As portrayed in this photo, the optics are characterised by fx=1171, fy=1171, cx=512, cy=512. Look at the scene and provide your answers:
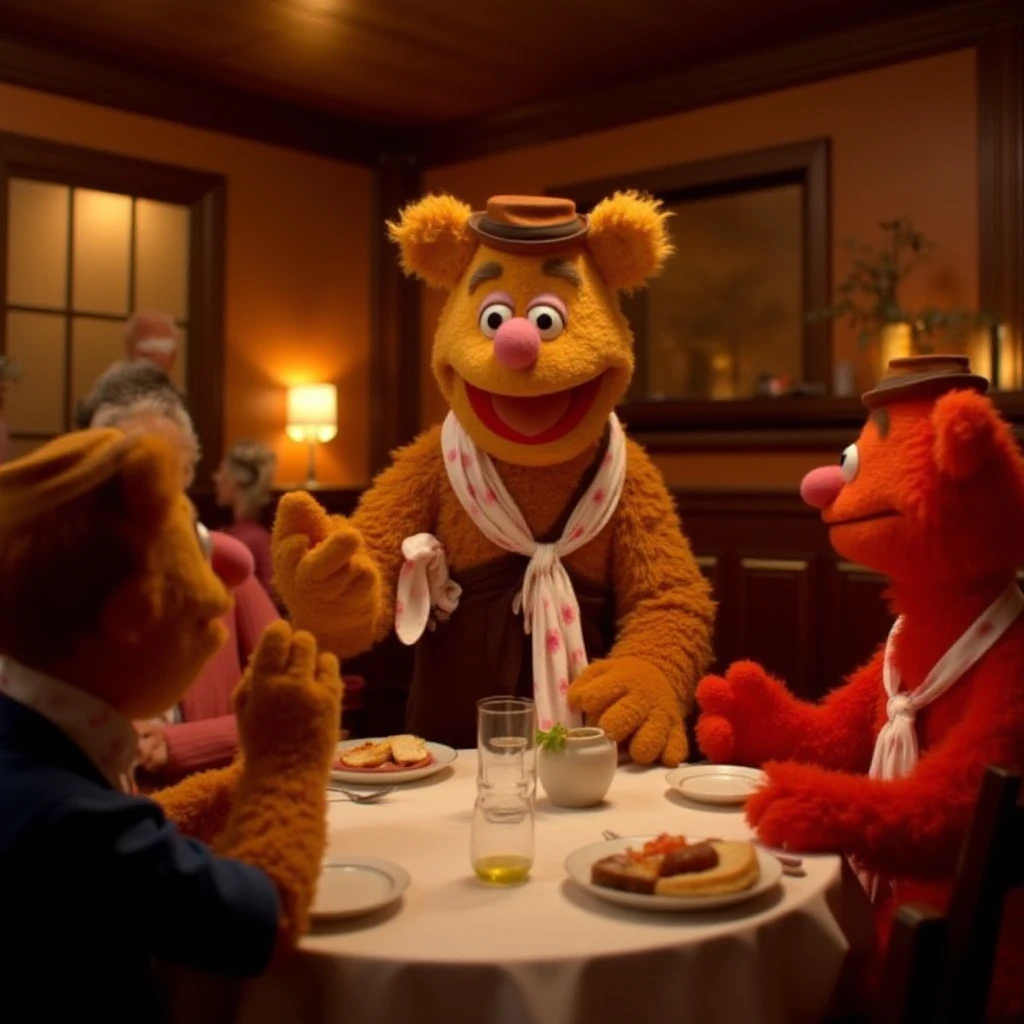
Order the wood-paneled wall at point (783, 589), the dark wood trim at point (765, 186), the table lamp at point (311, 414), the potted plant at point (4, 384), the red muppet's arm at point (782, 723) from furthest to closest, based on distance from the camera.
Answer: the table lamp at point (311, 414), the dark wood trim at point (765, 186), the wood-paneled wall at point (783, 589), the potted plant at point (4, 384), the red muppet's arm at point (782, 723)

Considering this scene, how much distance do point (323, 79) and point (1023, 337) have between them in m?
3.12

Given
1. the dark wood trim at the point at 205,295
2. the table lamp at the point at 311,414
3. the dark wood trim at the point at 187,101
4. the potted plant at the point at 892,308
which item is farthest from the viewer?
the table lamp at the point at 311,414

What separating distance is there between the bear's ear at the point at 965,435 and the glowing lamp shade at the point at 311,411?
14.0ft

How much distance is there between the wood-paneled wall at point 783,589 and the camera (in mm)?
4305

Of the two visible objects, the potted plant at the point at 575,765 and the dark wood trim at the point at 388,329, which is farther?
the dark wood trim at the point at 388,329

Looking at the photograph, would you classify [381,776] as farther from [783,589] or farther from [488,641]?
[783,589]

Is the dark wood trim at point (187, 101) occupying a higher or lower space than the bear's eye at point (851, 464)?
higher

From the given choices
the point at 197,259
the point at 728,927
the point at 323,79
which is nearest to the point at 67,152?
the point at 197,259

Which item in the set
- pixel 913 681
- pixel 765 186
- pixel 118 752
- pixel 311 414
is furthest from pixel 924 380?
pixel 311 414

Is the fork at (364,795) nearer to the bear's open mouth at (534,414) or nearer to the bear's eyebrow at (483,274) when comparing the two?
the bear's open mouth at (534,414)

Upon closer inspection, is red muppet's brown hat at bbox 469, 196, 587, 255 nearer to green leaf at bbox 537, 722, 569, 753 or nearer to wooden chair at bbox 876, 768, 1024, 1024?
green leaf at bbox 537, 722, 569, 753

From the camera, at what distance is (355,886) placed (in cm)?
134

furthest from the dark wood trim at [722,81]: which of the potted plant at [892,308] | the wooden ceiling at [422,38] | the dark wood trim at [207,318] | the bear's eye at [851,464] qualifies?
the bear's eye at [851,464]

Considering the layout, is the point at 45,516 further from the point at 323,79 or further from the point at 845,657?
the point at 323,79
